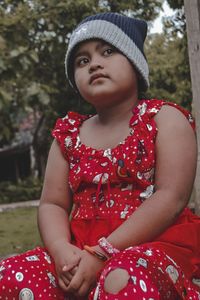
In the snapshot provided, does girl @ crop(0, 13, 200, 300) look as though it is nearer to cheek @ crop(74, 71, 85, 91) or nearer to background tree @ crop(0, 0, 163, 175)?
cheek @ crop(74, 71, 85, 91)

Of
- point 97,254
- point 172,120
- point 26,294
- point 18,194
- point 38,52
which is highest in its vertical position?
point 172,120

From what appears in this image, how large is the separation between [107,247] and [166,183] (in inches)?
12.2

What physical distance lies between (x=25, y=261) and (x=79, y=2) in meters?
9.25

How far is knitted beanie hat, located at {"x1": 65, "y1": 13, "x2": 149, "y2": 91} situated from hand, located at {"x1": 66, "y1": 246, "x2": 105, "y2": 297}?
0.80m

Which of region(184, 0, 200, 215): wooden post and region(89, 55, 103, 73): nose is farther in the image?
region(184, 0, 200, 215): wooden post

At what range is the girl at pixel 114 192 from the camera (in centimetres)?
158

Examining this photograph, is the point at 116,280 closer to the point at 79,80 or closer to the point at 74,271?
the point at 74,271

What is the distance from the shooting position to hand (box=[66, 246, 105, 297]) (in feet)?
5.27

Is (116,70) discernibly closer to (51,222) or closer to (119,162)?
(119,162)

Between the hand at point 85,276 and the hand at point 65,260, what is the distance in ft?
0.08

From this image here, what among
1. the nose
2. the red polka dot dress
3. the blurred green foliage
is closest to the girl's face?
A: the nose

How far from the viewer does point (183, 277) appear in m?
1.59

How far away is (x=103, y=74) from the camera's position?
1961 millimetres

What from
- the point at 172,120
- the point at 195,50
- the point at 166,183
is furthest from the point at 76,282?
the point at 195,50
